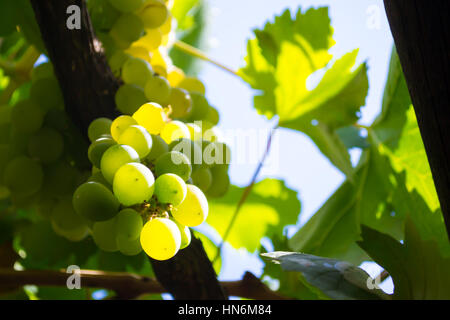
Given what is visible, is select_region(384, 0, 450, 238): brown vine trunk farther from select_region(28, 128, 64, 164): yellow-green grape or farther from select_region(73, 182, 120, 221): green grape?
select_region(28, 128, 64, 164): yellow-green grape

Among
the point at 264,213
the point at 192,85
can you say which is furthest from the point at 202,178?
the point at 264,213

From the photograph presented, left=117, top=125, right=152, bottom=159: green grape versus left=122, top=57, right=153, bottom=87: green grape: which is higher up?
left=122, top=57, right=153, bottom=87: green grape

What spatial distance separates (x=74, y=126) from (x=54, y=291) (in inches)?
13.4

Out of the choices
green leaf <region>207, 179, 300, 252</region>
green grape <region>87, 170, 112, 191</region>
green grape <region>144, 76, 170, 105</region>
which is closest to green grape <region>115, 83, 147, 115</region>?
green grape <region>144, 76, 170, 105</region>

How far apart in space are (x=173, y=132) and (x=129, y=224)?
12cm

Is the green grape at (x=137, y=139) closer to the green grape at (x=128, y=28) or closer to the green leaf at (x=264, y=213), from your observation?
the green grape at (x=128, y=28)

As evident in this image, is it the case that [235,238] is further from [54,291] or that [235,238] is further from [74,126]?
[74,126]

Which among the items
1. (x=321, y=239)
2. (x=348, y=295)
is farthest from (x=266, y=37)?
(x=348, y=295)

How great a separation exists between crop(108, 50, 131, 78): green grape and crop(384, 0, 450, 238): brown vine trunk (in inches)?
12.9

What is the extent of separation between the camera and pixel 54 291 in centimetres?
77

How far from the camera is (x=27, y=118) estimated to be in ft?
1.85

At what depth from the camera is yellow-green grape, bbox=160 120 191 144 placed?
469 mm


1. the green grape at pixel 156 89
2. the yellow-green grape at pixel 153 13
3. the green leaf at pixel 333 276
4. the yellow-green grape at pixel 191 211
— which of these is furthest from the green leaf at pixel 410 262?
the yellow-green grape at pixel 153 13

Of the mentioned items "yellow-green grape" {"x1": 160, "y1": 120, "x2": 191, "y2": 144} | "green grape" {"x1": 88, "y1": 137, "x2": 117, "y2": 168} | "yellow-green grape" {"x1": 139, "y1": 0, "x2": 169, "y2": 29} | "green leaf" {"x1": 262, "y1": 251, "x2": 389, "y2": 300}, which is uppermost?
"yellow-green grape" {"x1": 139, "y1": 0, "x2": 169, "y2": 29}
